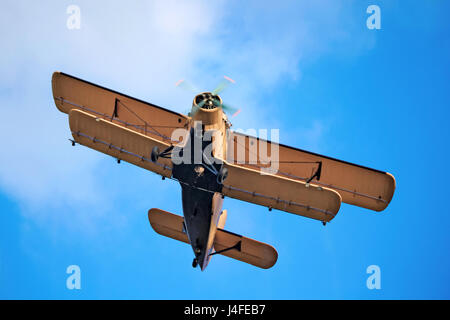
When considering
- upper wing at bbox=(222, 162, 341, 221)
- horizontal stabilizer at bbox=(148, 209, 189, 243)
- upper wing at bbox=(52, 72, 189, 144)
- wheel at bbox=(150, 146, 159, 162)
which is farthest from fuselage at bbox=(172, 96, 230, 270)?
upper wing at bbox=(52, 72, 189, 144)

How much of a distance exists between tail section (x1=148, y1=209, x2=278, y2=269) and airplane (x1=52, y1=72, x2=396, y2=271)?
4cm

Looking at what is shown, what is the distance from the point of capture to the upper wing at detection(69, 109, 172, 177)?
49.8 ft

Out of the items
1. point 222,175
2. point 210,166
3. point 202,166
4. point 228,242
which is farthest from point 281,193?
point 228,242

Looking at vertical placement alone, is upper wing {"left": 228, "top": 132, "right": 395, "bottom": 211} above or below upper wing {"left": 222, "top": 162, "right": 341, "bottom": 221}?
above

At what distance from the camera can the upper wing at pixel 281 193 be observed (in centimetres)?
1468

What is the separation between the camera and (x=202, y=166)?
591 inches

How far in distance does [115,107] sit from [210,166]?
5573mm

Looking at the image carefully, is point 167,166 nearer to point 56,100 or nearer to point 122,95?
point 122,95

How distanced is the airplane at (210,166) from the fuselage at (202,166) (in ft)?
0.10

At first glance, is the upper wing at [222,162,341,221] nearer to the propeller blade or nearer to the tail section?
the propeller blade

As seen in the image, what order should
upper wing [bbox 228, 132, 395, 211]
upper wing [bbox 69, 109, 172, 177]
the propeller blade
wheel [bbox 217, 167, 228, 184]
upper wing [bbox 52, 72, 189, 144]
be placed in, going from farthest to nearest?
upper wing [bbox 52, 72, 189, 144]
upper wing [bbox 228, 132, 395, 211]
upper wing [bbox 69, 109, 172, 177]
the propeller blade
wheel [bbox 217, 167, 228, 184]

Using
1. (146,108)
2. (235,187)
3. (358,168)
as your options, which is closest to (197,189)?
(235,187)

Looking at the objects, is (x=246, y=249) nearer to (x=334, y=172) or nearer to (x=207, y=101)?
(x=334, y=172)

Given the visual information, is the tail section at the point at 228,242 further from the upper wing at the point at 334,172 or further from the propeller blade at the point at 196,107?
the propeller blade at the point at 196,107
